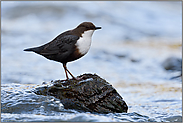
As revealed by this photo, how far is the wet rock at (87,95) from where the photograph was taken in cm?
381

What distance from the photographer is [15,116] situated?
3.58 m

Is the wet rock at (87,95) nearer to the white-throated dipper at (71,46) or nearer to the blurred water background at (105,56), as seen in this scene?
the blurred water background at (105,56)

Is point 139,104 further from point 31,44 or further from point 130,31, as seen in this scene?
point 130,31

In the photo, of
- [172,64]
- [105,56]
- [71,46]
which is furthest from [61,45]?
[172,64]

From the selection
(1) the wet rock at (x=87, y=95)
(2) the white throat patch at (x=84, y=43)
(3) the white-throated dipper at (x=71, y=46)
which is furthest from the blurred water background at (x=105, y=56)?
(2) the white throat patch at (x=84, y=43)

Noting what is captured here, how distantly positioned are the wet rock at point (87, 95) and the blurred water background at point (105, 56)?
0.32 feet

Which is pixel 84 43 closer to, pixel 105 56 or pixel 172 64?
pixel 105 56

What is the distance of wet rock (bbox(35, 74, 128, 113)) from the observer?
3807 mm

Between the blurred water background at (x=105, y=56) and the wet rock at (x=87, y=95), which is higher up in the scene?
the blurred water background at (x=105, y=56)

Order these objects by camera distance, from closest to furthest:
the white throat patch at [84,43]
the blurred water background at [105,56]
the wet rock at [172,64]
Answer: the blurred water background at [105,56] → the white throat patch at [84,43] → the wet rock at [172,64]

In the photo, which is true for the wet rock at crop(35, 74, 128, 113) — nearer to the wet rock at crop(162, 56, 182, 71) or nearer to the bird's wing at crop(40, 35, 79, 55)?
the bird's wing at crop(40, 35, 79, 55)

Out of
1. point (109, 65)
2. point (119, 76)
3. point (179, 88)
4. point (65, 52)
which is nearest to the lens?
point (65, 52)

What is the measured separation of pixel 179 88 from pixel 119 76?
1.74 m

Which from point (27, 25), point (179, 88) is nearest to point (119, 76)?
point (179, 88)
